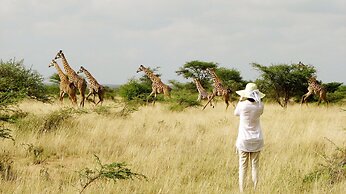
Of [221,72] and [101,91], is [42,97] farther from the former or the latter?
[221,72]

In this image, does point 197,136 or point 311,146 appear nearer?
point 311,146

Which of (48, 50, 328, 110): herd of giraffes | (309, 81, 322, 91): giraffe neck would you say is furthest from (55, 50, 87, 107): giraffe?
(309, 81, 322, 91): giraffe neck

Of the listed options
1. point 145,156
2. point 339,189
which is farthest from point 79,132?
point 339,189

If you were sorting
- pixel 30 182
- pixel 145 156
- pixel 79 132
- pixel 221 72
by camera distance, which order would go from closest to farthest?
pixel 30 182 < pixel 145 156 < pixel 79 132 < pixel 221 72

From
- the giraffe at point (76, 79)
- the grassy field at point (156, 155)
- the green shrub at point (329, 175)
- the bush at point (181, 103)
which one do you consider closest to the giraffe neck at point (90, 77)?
the giraffe at point (76, 79)

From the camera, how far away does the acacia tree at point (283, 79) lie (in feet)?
74.8

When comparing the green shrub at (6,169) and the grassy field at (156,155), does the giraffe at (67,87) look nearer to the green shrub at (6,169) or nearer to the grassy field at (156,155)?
the grassy field at (156,155)

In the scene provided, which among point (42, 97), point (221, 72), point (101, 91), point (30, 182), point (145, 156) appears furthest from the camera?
point (221, 72)

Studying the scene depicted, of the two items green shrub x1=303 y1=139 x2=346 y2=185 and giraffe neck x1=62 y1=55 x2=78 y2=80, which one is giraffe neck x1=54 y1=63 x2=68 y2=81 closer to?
giraffe neck x1=62 y1=55 x2=78 y2=80

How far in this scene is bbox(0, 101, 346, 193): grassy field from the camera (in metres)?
4.94

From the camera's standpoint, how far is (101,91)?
16031 mm

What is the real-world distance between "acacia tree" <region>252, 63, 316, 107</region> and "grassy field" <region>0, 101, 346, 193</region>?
12.7 metres

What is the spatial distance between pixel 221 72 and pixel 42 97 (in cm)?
1941

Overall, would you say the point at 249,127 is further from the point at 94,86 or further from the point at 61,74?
the point at 94,86
